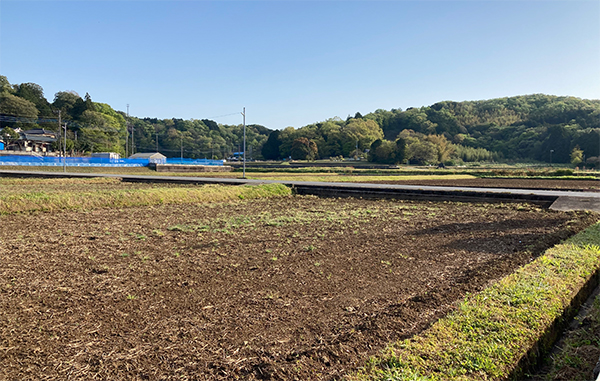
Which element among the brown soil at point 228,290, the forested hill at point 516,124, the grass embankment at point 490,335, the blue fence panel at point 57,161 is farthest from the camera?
the forested hill at point 516,124

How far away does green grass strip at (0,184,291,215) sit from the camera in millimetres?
12430

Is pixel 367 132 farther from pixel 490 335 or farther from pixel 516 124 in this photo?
pixel 490 335

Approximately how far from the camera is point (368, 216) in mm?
12055

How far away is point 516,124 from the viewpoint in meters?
113

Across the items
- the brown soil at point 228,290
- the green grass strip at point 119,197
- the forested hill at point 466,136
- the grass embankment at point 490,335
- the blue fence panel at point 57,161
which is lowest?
the brown soil at point 228,290

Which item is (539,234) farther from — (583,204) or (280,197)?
(280,197)

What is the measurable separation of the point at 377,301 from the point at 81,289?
388 cm

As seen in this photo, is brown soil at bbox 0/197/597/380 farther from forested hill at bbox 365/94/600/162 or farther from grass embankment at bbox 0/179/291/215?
forested hill at bbox 365/94/600/162

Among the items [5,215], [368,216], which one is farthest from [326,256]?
[5,215]

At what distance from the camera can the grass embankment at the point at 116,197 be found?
1245cm

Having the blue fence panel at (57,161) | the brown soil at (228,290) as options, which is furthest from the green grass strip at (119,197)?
the blue fence panel at (57,161)

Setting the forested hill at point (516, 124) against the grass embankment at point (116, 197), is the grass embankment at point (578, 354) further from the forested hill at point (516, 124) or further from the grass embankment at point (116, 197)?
the forested hill at point (516, 124)

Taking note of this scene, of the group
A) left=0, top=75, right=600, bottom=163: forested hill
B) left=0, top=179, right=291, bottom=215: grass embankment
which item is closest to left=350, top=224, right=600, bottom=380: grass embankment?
left=0, top=179, right=291, bottom=215: grass embankment

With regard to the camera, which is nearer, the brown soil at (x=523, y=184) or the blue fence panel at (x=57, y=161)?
the brown soil at (x=523, y=184)
